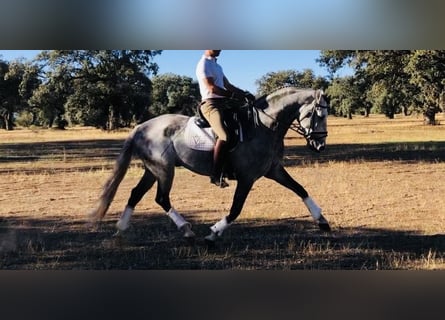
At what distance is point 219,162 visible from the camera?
4.35 metres

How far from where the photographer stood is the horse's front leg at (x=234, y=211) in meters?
4.36

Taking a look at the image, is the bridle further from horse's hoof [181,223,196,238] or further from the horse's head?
horse's hoof [181,223,196,238]

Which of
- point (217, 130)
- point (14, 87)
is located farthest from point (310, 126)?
point (14, 87)

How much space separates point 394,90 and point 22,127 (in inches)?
133

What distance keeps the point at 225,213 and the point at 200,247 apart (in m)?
0.36

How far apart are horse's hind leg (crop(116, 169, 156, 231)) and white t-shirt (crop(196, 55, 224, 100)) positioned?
2.82 feet

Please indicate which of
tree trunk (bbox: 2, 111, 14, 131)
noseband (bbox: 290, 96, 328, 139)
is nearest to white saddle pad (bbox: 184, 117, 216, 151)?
noseband (bbox: 290, 96, 328, 139)

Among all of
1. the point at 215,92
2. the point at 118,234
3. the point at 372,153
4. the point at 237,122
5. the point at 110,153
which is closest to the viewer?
the point at 215,92

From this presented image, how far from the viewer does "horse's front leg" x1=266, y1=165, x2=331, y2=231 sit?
4.46 metres

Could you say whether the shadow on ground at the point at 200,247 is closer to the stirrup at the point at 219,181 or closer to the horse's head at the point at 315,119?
the stirrup at the point at 219,181

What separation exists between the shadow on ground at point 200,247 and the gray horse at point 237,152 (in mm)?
117

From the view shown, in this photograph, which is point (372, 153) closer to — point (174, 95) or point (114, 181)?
point (174, 95)
